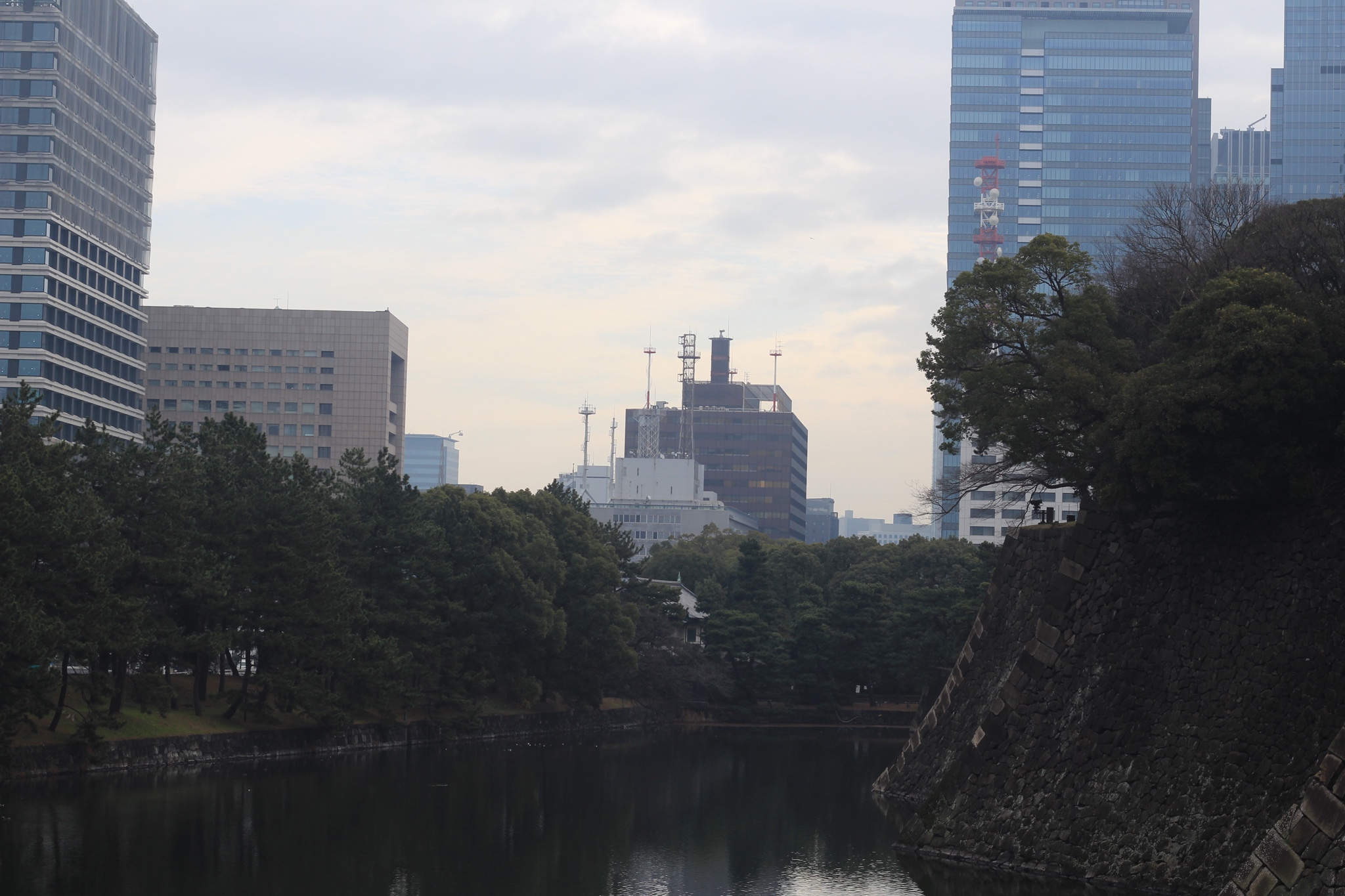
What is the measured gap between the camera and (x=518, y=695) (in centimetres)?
6150

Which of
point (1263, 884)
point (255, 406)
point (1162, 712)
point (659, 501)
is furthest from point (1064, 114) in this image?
point (1263, 884)

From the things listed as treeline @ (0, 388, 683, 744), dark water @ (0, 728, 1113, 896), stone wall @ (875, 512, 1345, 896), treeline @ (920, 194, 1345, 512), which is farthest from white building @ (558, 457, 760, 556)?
stone wall @ (875, 512, 1345, 896)

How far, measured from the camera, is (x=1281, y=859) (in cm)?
1659

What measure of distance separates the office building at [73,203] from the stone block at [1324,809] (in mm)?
84771

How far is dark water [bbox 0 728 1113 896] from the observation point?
83.7 feet

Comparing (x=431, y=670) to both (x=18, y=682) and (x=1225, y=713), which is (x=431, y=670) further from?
(x=1225, y=713)

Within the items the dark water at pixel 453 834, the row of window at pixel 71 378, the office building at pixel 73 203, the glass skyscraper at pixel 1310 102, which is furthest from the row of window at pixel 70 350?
the glass skyscraper at pixel 1310 102

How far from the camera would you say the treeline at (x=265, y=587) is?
36094mm

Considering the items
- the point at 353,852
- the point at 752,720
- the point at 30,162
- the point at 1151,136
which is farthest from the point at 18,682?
the point at 1151,136

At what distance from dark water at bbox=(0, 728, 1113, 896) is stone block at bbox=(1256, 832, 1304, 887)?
805 cm

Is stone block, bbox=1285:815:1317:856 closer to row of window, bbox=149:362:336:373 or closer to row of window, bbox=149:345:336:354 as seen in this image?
row of window, bbox=149:362:336:373

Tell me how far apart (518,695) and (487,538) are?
734 cm

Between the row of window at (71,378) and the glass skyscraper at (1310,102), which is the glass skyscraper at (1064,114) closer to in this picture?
the glass skyscraper at (1310,102)

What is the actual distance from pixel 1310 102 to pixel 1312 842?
584ft
